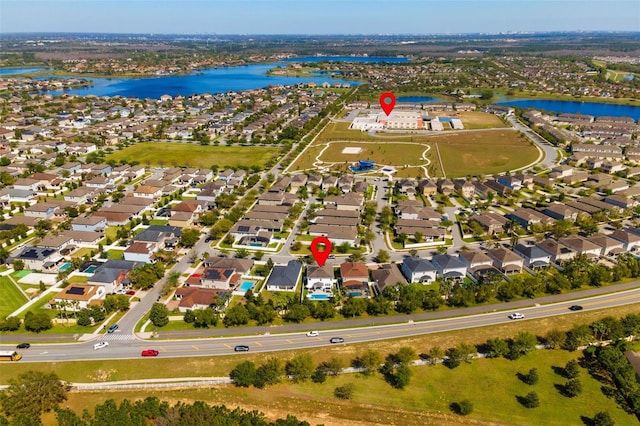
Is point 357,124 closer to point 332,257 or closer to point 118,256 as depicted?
point 332,257

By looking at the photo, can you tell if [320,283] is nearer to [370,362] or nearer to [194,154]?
[370,362]

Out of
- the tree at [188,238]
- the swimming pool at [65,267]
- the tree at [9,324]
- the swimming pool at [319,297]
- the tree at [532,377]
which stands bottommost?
the tree at [532,377]

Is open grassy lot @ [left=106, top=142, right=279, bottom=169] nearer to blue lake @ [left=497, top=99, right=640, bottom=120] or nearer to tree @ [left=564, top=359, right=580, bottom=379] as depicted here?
tree @ [left=564, top=359, right=580, bottom=379]

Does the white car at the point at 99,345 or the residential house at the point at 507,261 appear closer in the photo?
the white car at the point at 99,345

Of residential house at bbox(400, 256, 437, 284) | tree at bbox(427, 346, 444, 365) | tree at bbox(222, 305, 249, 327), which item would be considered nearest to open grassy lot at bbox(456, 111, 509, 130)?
residential house at bbox(400, 256, 437, 284)

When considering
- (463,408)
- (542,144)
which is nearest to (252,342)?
(463,408)

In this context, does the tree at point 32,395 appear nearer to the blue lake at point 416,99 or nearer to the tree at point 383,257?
the tree at point 383,257

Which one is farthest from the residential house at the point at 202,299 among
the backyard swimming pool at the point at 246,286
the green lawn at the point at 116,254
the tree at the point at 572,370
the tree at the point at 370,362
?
the tree at the point at 572,370
